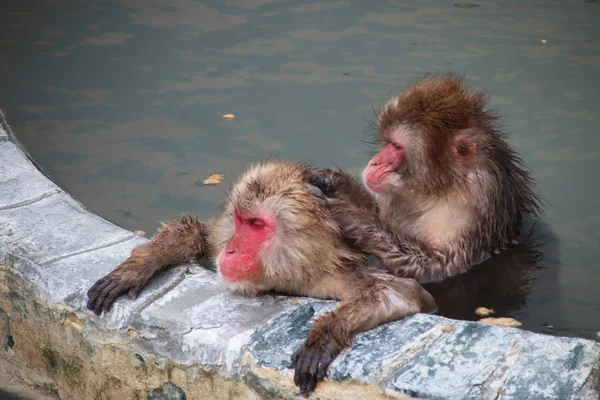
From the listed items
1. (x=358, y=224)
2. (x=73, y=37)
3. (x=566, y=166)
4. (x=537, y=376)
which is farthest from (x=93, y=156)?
(x=537, y=376)

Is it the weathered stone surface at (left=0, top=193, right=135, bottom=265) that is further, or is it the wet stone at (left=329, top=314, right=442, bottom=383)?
the weathered stone surface at (left=0, top=193, right=135, bottom=265)

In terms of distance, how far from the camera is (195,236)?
16.4 ft

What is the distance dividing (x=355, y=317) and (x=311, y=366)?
1.32 feet

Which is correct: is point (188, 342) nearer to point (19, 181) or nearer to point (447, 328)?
point (447, 328)

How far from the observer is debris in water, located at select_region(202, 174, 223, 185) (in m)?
7.00

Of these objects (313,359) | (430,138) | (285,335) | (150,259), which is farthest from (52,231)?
(430,138)

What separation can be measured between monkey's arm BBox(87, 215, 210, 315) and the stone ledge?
0.20 feet

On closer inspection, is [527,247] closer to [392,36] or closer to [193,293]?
[193,293]

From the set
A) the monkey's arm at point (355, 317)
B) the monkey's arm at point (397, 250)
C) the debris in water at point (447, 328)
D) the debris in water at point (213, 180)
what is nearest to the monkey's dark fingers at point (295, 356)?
the monkey's arm at point (355, 317)

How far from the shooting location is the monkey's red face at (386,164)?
542 centimetres

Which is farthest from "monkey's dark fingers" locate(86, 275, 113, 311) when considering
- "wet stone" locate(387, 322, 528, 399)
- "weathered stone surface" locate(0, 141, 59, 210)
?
"wet stone" locate(387, 322, 528, 399)

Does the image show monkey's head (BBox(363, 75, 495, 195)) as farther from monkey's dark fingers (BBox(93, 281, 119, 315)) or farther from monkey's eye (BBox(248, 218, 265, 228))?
monkey's dark fingers (BBox(93, 281, 119, 315))

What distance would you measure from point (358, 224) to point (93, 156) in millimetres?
3358

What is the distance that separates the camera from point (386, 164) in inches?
215
